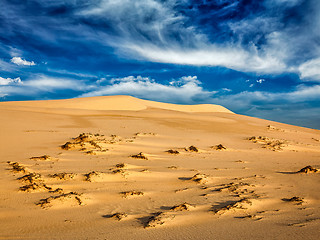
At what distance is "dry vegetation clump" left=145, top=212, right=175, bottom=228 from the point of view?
2.84 meters

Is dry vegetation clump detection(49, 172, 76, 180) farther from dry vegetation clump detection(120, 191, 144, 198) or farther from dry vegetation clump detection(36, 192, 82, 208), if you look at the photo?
dry vegetation clump detection(120, 191, 144, 198)

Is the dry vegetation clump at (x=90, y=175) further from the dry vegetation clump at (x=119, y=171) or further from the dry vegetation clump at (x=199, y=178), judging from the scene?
the dry vegetation clump at (x=199, y=178)

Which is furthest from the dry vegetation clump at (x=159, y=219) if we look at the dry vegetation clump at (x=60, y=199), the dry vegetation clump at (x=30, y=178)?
the dry vegetation clump at (x=30, y=178)

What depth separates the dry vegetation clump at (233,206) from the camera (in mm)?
3254

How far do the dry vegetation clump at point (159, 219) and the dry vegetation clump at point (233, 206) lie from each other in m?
0.68

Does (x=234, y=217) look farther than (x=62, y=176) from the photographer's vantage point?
No

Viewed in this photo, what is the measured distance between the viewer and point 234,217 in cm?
304

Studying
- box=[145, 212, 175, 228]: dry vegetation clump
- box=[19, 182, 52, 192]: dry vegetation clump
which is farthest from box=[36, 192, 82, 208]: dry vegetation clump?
box=[145, 212, 175, 228]: dry vegetation clump

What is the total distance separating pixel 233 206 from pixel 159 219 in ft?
3.64

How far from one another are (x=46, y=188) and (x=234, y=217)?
3059mm

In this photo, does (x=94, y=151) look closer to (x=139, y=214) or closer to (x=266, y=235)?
(x=139, y=214)

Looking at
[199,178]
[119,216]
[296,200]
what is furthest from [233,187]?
[119,216]

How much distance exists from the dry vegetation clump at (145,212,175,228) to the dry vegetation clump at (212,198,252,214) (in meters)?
0.68

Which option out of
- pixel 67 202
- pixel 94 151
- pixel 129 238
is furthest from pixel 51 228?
pixel 94 151
